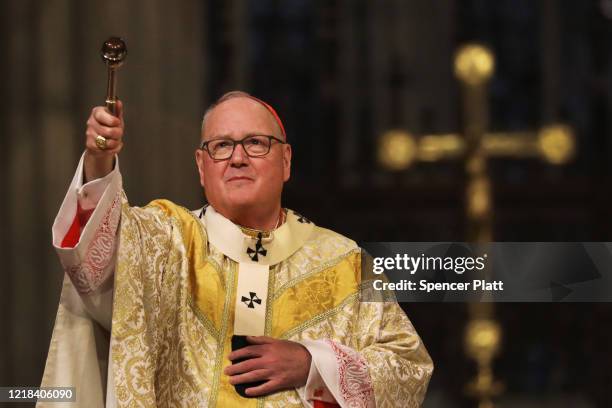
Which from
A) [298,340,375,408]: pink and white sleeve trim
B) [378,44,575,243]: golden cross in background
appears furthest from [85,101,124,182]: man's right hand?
[378,44,575,243]: golden cross in background

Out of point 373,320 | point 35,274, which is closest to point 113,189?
point 373,320

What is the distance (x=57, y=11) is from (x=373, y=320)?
1.95 meters

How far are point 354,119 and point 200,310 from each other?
6.05ft

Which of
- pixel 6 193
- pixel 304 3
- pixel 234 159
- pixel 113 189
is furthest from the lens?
pixel 304 3

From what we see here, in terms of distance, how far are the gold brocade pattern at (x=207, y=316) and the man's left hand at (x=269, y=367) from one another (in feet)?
0.10

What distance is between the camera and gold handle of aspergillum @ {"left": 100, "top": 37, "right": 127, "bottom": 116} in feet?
9.93

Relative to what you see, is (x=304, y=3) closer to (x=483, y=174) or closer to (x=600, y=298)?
(x=483, y=174)

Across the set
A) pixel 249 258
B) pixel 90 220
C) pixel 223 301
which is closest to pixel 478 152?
pixel 249 258

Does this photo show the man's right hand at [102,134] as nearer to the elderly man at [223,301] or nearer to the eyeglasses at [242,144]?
the elderly man at [223,301]

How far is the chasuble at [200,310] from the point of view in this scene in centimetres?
322

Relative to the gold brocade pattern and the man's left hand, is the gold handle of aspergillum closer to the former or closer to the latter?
the gold brocade pattern

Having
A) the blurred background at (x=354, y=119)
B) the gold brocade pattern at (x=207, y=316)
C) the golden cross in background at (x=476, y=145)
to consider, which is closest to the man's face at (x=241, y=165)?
the gold brocade pattern at (x=207, y=316)

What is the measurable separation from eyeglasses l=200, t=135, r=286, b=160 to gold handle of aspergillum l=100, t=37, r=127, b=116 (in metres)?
0.53

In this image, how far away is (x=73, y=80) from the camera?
4.72 metres
